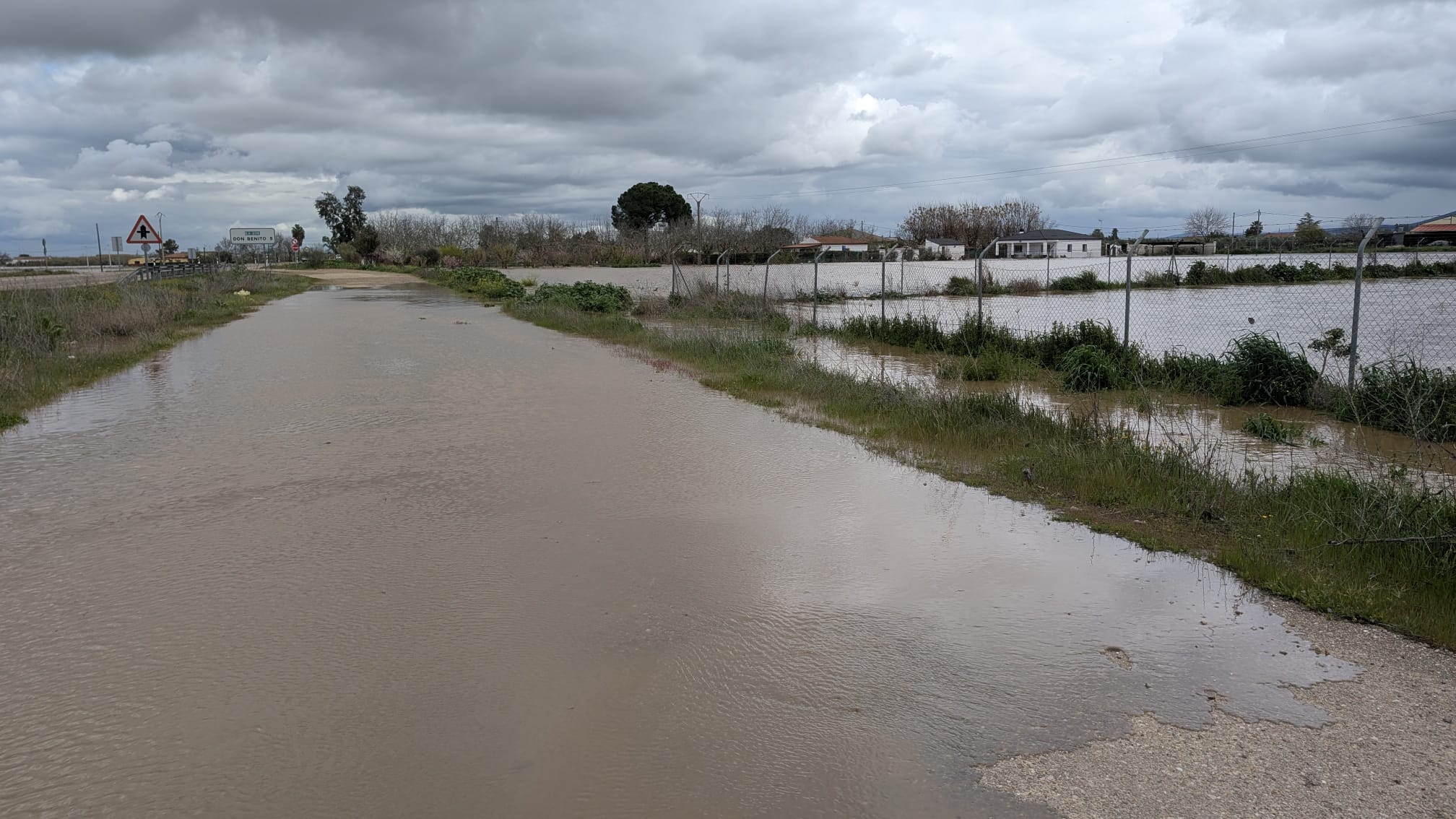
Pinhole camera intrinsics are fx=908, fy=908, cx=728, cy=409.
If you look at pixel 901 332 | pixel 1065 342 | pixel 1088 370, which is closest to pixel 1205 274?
pixel 901 332

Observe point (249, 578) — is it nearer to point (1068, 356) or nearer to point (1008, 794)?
point (1008, 794)

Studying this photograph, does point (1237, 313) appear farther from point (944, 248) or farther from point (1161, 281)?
point (944, 248)

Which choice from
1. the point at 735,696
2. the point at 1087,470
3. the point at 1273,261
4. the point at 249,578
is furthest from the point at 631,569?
the point at 1273,261

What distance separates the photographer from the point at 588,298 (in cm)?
3088

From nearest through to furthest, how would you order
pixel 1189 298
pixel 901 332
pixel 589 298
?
1. pixel 901 332
2. pixel 589 298
3. pixel 1189 298

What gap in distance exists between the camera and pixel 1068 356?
1441 centimetres

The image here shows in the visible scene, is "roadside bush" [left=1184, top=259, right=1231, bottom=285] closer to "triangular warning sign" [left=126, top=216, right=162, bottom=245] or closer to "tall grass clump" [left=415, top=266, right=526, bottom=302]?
"tall grass clump" [left=415, top=266, right=526, bottom=302]

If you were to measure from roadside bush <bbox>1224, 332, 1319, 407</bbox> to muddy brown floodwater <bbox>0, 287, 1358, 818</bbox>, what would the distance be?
644cm

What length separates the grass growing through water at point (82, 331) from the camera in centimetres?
1350

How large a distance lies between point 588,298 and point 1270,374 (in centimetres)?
2236

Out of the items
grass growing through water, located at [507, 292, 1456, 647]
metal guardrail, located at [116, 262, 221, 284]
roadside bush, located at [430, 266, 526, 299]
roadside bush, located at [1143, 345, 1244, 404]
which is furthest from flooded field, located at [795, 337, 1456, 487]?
metal guardrail, located at [116, 262, 221, 284]

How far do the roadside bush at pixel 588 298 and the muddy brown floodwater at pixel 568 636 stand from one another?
20919 millimetres

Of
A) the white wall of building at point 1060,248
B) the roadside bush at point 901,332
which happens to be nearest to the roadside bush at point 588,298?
the roadside bush at point 901,332

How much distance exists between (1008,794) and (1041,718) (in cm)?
68
